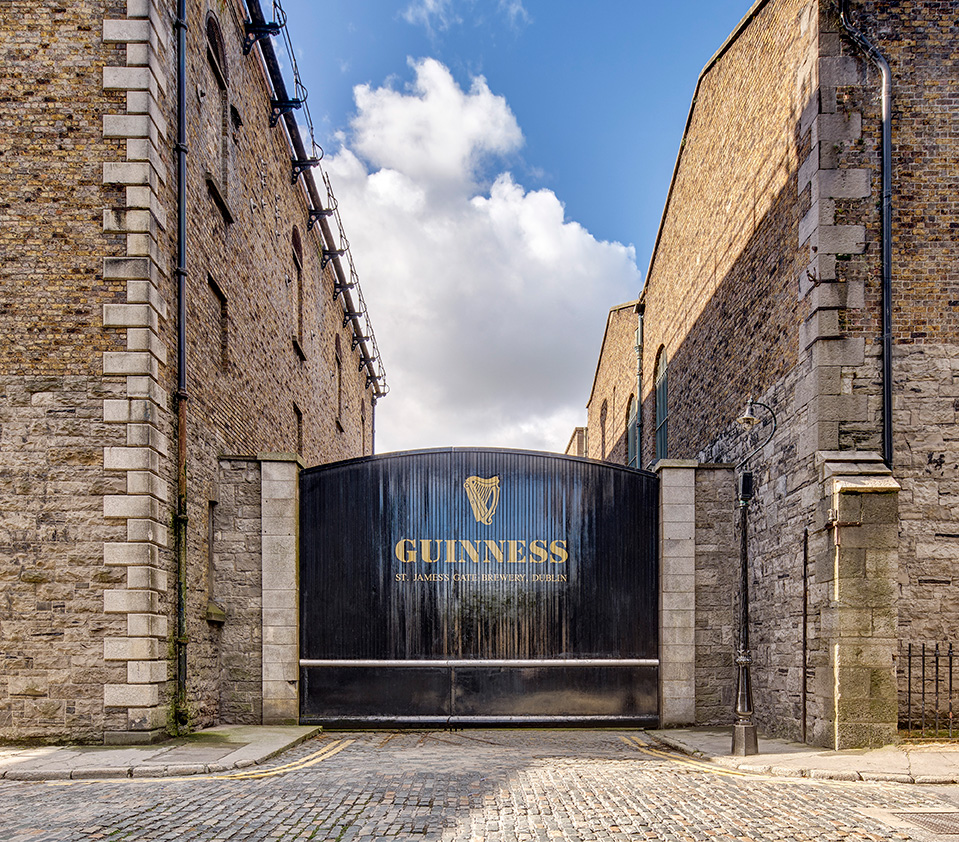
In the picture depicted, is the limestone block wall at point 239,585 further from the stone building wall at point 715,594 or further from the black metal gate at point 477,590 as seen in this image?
the stone building wall at point 715,594

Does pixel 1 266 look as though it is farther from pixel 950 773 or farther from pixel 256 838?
pixel 950 773

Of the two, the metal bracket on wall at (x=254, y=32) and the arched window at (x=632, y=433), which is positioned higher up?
the metal bracket on wall at (x=254, y=32)

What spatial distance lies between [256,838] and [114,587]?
531 centimetres

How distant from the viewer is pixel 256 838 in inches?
245

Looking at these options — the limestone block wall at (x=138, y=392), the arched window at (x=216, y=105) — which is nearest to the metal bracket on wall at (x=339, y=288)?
the arched window at (x=216, y=105)

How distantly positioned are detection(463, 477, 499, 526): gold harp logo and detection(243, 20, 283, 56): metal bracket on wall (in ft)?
31.6

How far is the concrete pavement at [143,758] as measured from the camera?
872cm

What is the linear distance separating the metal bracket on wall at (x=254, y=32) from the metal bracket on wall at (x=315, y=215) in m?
6.27

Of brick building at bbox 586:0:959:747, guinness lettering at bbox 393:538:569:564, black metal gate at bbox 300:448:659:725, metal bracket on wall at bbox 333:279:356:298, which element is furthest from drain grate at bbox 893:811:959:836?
metal bracket on wall at bbox 333:279:356:298

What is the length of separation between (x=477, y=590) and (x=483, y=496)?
61.5 inches

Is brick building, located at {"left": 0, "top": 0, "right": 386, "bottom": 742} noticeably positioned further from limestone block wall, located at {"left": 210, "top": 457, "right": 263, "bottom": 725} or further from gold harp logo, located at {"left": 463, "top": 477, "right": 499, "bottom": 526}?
gold harp logo, located at {"left": 463, "top": 477, "right": 499, "bottom": 526}

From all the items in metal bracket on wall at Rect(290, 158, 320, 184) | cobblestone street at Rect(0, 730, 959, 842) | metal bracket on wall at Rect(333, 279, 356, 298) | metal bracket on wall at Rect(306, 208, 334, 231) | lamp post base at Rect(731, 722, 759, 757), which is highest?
metal bracket on wall at Rect(290, 158, 320, 184)

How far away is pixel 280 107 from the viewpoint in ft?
61.1

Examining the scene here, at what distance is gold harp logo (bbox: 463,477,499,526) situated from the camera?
13.9 m
